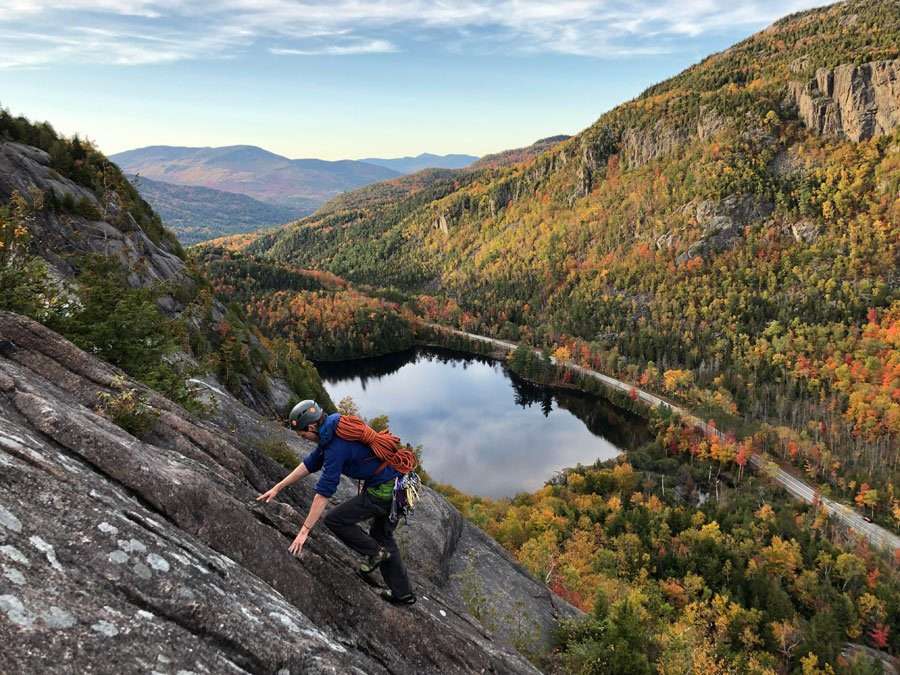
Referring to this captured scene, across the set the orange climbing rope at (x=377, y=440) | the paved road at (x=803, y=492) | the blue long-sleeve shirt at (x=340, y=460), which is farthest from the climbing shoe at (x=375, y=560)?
the paved road at (x=803, y=492)

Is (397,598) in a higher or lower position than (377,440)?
lower

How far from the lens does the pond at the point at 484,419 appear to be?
10269cm

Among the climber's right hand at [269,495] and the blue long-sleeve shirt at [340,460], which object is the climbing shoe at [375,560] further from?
the climber's right hand at [269,495]

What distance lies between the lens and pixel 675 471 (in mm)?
105438

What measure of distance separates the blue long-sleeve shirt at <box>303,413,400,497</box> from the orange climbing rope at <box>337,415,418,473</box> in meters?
0.10

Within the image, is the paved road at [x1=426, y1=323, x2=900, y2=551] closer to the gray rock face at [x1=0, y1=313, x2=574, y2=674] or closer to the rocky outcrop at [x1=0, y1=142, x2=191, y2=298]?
the gray rock face at [x1=0, y1=313, x2=574, y2=674]

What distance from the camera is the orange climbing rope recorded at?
8.92 m

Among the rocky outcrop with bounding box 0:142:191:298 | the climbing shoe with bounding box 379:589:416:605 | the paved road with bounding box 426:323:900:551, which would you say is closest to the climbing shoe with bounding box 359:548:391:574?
the climbing shoe with bounding box 379:589:416:605

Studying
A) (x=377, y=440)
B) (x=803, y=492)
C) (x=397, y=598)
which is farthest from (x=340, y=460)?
(x=803, y=492)

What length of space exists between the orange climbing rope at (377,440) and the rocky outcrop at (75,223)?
23040 millimetres

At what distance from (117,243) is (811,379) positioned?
162871mm

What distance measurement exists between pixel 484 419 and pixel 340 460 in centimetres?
12121

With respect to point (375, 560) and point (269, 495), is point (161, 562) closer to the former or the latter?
point (269, 495)

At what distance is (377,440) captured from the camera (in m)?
9.14
